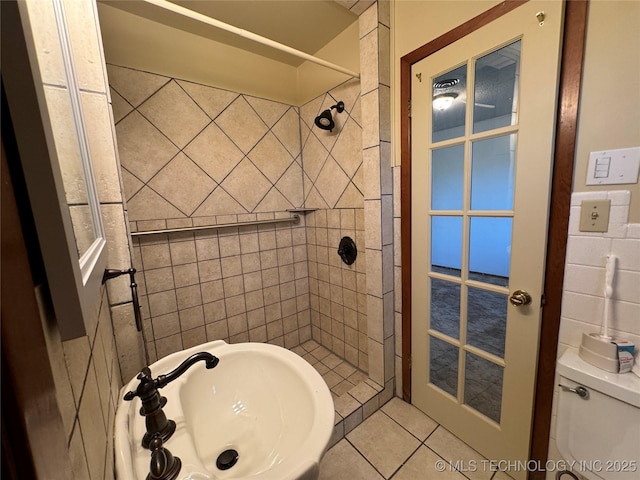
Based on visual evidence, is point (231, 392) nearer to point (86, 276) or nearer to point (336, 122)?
point (86, 276)

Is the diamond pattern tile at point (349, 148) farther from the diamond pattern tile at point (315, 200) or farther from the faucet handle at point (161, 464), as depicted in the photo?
the faucet handle at point (161, 464)

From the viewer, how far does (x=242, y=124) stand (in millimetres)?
1745

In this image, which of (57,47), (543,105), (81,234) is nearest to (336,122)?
(543,105)

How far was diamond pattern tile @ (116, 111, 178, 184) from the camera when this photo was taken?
1.39m

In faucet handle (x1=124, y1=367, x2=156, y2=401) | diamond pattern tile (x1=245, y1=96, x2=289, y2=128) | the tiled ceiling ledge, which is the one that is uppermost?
the tiled ceiling ledge

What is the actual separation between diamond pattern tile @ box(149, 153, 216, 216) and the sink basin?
38.8 inches

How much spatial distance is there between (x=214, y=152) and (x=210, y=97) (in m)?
0.34

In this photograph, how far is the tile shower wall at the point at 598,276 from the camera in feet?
2.62

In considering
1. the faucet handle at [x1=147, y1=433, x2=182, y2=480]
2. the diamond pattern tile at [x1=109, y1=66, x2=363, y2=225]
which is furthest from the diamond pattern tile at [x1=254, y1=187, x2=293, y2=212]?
the faucet handle at [x1=147, y1=433, x2=182, y2=480]

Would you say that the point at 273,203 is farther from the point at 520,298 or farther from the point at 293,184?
the point at 520,298

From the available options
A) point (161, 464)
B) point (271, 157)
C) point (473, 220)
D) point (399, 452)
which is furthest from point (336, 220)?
point (161, 464)

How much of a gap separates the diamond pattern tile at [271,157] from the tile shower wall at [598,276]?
64.8 inches

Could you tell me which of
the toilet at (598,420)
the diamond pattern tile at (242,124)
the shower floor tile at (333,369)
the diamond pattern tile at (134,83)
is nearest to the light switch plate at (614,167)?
the toilet at (598,420)

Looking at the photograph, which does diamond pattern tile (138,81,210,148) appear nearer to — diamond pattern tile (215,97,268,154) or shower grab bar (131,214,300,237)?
diamond pattern tile (215,97,268,154)
